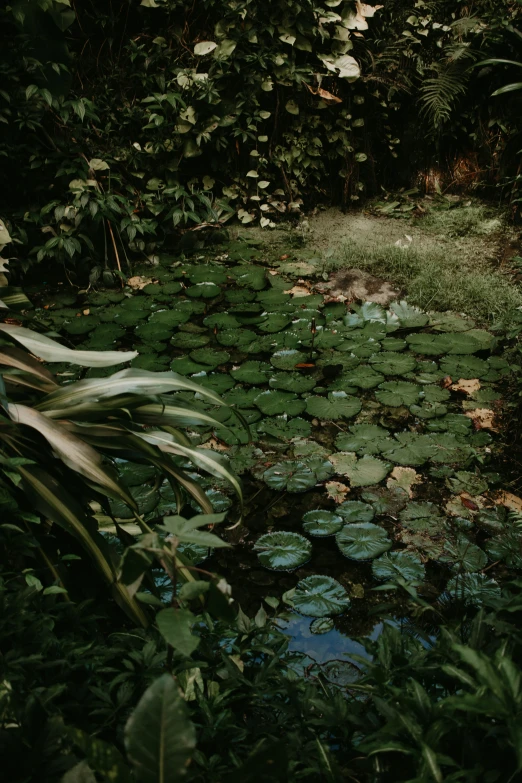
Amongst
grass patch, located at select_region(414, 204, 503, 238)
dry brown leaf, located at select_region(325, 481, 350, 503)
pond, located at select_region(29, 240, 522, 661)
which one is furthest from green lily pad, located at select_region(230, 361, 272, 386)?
grass patch, located at select_region(414, 204, 503, 238)

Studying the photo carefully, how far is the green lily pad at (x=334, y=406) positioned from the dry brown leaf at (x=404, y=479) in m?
0.34

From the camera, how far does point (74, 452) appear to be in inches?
50.3

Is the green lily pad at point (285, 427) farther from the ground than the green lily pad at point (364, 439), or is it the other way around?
the green lily pad at point (285, 427)

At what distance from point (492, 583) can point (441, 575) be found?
0.14 metres

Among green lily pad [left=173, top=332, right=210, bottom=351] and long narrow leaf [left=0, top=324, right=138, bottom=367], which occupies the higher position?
long narrow leaf [left=0, top=324, right=138, bottom=367]

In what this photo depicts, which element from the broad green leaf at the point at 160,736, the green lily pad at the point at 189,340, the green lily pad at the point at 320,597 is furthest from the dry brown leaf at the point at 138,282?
the broad green leaf at the point at 160,736

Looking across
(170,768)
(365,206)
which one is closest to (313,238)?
(365,206)

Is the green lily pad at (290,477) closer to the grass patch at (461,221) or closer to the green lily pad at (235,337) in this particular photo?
the green lily pad at (235,337)

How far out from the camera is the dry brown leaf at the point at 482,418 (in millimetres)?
2318

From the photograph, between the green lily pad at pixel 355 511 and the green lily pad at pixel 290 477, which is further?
the green lily pad at pixel 290 477

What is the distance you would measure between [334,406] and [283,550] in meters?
0.76

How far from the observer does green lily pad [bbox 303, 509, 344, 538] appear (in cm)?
189

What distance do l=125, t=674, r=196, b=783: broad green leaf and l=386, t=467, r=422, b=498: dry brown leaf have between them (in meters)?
1.62

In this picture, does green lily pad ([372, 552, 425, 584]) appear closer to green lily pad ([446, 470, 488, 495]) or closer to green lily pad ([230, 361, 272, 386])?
green lily pad ([446, 470, 488, 495])
